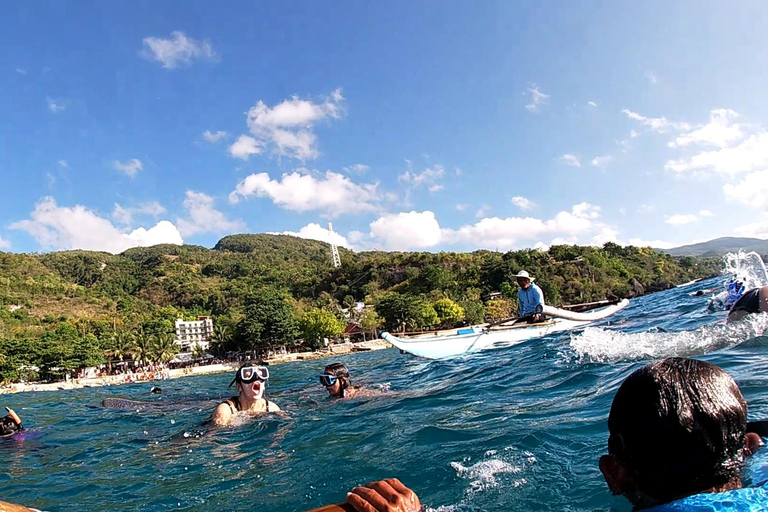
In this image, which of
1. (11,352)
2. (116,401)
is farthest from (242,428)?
(11,352)

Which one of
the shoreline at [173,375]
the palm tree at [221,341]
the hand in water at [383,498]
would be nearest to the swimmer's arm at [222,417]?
the hand in water at [383,498]

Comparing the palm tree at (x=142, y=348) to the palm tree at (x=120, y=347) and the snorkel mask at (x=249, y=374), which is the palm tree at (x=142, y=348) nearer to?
the palm tree at (x=120, y=347)

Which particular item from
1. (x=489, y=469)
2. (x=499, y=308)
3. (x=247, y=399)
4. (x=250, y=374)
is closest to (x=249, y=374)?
(x=250, y=374)

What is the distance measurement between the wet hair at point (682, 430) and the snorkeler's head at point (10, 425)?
11152 millimetres

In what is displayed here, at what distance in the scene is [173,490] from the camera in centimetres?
489

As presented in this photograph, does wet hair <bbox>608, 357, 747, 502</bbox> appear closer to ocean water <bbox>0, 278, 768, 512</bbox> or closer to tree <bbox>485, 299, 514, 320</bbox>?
ocean water <bbox>0, 278, 768, 512</bbox>

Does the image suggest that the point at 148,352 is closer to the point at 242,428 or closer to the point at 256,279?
the point at 242,428

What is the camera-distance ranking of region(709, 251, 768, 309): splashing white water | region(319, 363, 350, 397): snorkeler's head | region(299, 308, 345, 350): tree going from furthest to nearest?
region(299, 308, 345, 350): tree → region(709, 251, 768, 309): splashing white water → region(319, 363, 350, 397): snorkeler's head

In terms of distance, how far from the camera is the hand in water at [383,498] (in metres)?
1.95

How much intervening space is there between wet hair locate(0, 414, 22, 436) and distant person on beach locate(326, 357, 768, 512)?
1127cm

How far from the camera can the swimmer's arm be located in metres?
7.85

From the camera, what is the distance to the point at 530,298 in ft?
41.5

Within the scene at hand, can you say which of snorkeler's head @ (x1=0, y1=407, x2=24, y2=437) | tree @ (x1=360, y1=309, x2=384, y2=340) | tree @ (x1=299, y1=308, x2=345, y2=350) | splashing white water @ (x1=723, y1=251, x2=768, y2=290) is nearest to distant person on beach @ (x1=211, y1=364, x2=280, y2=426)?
snorkeler's head @ (x1=0, y1=407, x2=24, y2=437)

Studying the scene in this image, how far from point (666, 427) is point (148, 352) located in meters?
84.2
